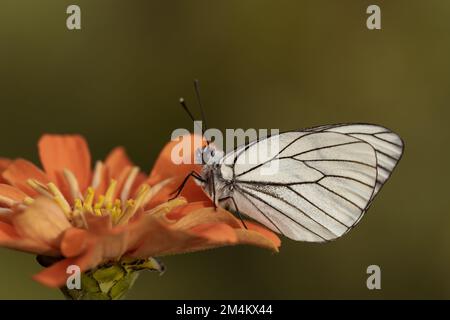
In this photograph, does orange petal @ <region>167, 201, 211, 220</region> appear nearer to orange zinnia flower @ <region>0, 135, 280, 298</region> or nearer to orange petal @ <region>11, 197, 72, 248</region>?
orange zinnia flower @ <region>0, 135, 280, 298</region>

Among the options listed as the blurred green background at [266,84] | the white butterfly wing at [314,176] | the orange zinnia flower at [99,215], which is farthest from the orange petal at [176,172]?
the blurred green background at [266,84]

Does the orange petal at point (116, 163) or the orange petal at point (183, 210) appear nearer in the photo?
the orange petal at point (183, 210)

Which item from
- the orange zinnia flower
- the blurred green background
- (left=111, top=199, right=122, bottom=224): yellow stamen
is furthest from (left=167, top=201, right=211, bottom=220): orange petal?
the blurred green background

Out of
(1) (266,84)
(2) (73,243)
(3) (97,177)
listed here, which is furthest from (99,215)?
(1) (266,84)

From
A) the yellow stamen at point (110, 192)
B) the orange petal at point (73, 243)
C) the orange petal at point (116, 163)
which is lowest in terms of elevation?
the orange petal at point (73, 243)

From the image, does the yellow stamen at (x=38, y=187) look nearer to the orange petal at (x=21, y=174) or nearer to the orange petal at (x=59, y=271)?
the orange petal at (x=21, y=174)

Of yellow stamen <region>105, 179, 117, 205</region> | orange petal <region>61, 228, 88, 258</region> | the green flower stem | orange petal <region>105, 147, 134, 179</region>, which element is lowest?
the green flower stem

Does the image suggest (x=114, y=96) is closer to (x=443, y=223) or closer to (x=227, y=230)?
(x=443, y=223)
